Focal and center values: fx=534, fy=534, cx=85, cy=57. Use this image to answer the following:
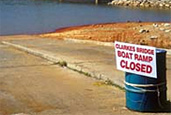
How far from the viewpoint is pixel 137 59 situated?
288 inches

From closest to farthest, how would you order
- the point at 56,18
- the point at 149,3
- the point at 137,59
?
the point at 137,59, the point at 56,18, the point at 149,3

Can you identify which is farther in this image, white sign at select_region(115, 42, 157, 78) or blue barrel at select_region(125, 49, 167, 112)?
blue barrel at select_region(125, 49, 167, 112)

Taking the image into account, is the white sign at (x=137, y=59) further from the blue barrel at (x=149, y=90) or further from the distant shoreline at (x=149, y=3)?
the distant shoreline at (x=149, y=3)

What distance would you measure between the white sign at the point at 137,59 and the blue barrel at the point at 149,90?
0.11 meters

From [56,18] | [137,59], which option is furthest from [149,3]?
[137,59]

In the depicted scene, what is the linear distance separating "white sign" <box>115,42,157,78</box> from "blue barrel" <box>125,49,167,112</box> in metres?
0.11

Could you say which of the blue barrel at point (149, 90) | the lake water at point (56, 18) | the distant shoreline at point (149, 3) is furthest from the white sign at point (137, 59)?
the distant shoreline at point (149, 3)

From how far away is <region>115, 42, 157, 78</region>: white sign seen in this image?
23.5 feet

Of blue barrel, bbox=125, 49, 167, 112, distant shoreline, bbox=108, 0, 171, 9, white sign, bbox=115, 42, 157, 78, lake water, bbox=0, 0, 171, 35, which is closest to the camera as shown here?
white sign, bbox=115, 42, 157, 78

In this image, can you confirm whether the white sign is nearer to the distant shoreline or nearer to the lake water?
the lake water

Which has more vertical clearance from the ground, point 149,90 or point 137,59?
point 137,59

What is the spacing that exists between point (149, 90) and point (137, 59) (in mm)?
458

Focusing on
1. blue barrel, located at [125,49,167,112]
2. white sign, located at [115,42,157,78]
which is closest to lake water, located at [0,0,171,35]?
white sign, located at [115,42,157,78]

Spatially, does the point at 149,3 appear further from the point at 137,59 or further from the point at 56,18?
the point at 137,59
